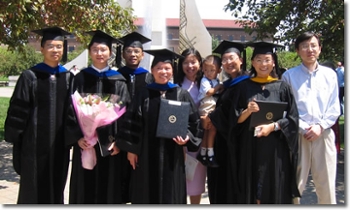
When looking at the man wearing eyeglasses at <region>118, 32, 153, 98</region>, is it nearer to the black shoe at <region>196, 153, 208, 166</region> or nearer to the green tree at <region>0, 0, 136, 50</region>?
the black shoe at <region>196, 153, 208, 166</region>

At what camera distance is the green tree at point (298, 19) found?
5.72 meters

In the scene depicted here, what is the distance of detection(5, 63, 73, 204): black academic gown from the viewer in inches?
148

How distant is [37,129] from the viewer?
3816mm

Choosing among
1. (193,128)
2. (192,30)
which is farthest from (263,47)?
(192,30)

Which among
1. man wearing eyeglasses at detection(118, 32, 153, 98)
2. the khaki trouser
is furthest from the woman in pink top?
the khaki trouser

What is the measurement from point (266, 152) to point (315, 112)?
0.65 metres

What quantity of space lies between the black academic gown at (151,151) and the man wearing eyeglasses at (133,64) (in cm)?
53

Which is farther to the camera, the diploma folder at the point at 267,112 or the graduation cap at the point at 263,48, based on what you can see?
the graduation cap at the point at 263,48

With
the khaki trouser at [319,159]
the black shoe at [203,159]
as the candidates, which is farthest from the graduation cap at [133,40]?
the khaki trouser at [319,159]

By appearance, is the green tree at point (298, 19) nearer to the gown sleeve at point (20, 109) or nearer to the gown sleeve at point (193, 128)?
the gown sleeve at point (193, 128)

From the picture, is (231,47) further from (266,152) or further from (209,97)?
(266,152)

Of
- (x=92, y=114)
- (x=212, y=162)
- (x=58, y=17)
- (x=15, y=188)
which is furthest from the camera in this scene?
(x=58, y=17)

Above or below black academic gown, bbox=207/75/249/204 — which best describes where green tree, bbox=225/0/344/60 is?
above

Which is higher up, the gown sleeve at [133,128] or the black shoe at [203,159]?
the gown sleeve at [133,128]
